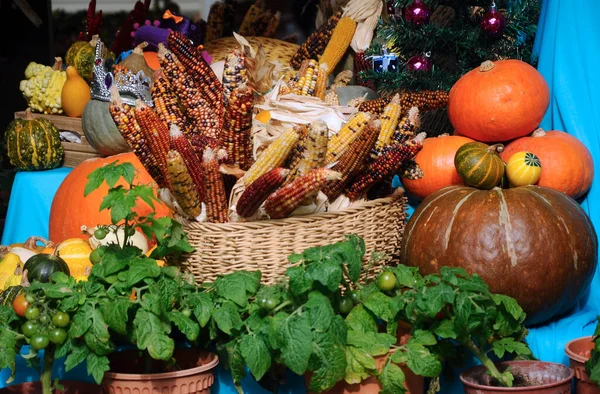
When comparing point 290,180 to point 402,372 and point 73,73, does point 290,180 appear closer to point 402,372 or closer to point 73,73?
point 402,372

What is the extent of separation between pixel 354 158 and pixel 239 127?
36cm

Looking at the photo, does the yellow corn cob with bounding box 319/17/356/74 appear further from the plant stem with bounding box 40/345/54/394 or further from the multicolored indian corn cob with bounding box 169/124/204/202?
the plant stem with bounding box 40/345/54/394

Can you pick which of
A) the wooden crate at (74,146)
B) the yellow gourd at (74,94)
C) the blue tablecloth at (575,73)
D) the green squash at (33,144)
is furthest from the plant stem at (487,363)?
the yellow gourd at (74,94)

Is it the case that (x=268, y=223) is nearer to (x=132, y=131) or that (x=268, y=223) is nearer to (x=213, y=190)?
(x=213, y=190)

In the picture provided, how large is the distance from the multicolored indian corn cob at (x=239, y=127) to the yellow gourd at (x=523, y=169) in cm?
80

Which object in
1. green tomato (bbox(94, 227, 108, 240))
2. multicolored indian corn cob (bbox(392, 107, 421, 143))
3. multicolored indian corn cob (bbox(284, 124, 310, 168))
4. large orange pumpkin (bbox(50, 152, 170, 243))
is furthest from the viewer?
large orange pumpkin (bbox(50, 152, 170, 243))

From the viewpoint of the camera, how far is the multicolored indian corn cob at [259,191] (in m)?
2.20

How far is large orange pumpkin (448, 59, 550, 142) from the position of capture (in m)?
2.63

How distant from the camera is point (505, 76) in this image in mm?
2652

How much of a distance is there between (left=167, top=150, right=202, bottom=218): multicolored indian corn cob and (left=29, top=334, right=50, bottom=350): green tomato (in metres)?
0.54

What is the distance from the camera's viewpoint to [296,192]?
224 cm

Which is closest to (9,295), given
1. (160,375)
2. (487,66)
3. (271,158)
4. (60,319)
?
(60,319)

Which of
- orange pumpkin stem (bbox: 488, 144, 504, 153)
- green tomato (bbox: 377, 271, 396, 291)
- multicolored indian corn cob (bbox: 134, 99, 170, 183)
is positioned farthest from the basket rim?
orange pumpkin stem (bbox: 488, 144, 504, 153)

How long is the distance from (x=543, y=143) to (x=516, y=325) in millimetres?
727
